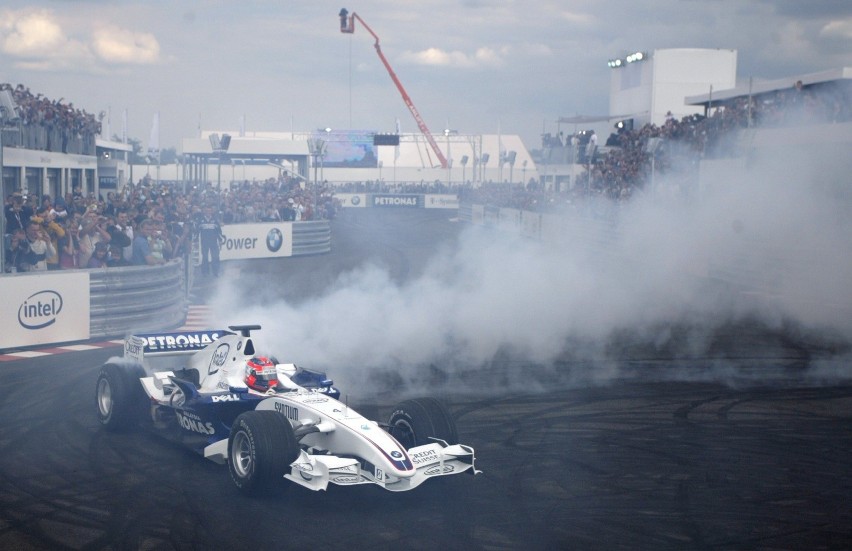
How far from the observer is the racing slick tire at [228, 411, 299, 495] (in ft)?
24.6

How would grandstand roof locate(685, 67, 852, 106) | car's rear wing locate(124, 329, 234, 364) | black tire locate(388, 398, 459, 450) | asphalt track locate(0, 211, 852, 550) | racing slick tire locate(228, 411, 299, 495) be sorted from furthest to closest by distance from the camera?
grandstand roof locate(685, 67, 852, 106) → car's rear wing locate(124, 329, 234, 364) → black tire locate(388, 398, 459, 450) → racing slick tire locate(228, 411, 299, 495) → asphalt track locate(0, 211, 852, 550)

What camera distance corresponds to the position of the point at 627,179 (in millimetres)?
29906

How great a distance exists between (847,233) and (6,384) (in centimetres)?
1517

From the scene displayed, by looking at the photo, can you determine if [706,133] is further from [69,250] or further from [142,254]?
[69,250]

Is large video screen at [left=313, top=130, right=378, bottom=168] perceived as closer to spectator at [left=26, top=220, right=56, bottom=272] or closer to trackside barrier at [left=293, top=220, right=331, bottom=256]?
trackside barrier at [left=293, top=220, right=331, bottom=256]

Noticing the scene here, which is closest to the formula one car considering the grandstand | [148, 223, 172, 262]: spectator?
[148, 223, 172, 262]: spectator

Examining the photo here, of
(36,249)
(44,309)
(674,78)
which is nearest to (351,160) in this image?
(674,78)

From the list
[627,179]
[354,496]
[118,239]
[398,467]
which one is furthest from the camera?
[627,179]

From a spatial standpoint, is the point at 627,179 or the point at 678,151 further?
the point at 627,179

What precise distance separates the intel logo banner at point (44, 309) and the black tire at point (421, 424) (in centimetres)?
793

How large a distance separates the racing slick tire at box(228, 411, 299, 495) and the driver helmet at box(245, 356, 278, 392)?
1.01 meters

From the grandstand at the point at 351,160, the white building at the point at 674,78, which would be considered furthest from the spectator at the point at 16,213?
the white building at the point at 674,78

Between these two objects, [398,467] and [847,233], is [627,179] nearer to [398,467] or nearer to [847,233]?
[847,233]

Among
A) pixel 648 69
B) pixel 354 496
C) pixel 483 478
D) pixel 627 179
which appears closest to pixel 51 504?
pixel 354 496
